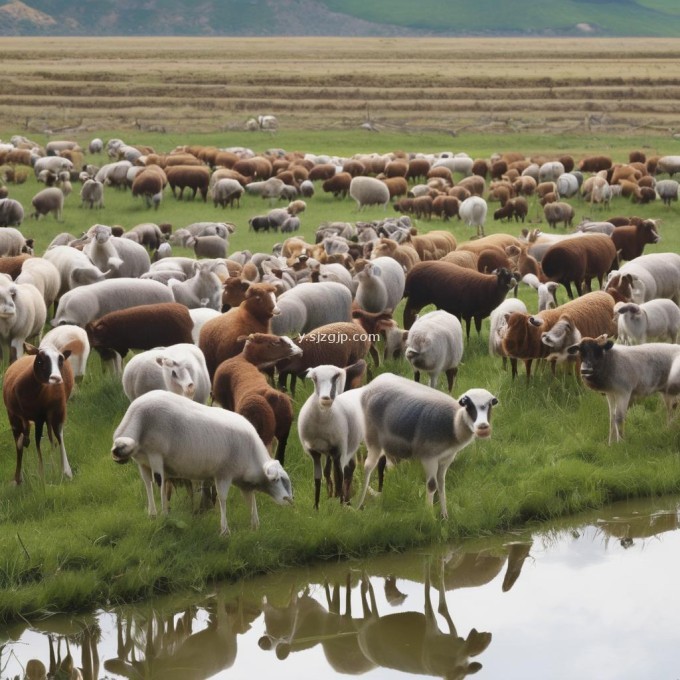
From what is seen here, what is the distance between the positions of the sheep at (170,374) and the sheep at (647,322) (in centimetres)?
468

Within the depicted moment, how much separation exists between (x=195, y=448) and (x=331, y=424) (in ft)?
3.65

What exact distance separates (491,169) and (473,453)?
83.2 feet

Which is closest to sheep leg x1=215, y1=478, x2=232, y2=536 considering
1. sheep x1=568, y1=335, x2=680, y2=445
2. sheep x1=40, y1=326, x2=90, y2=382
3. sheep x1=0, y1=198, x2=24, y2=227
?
sheep x1=40, y1=326, x2=90, y2=382

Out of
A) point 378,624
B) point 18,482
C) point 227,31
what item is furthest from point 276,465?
point 227,31

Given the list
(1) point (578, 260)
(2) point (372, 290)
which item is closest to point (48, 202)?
(2) point (372, 290)

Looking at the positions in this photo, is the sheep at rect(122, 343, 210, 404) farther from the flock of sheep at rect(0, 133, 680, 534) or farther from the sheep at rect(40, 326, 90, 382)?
the sheep at rect(40, 326, 90, 382)

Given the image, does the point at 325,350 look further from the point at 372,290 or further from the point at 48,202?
the point at 48,202

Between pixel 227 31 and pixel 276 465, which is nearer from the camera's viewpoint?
pixel 276 465

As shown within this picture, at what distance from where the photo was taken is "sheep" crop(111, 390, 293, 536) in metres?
7.97

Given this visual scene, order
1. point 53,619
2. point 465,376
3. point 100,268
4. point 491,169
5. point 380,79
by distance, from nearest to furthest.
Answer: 1. point 53,619
2. point 465,376
3. point 100,268
4. point 491,169
5. point 380,79

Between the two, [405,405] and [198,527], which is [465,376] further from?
[198,527]

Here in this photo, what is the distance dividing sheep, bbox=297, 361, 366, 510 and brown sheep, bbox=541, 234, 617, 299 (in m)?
7.73

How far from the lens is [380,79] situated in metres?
66.3

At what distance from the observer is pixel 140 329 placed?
11.7 meters
